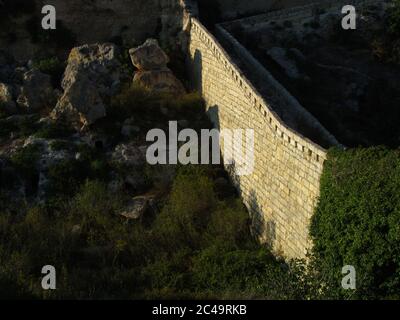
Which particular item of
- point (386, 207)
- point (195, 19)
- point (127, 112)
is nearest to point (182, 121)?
point (127, 112)

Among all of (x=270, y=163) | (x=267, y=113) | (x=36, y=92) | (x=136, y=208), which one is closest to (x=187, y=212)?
(x=136, y=208)

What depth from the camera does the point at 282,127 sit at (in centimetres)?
1359

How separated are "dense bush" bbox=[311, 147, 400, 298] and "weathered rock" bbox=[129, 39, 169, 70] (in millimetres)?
9446

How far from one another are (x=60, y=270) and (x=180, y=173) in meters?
4.39

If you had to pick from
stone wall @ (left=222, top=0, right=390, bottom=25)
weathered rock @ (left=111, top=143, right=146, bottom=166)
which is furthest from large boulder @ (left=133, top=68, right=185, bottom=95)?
stone wall @ (left=222, top=0, right=390, bottom=25)

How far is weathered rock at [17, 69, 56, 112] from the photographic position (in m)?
19.0

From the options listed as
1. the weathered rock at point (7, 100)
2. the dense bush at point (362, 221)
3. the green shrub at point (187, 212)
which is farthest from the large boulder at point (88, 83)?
the dense bush at point (362, 221)

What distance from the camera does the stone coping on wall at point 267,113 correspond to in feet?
40.3

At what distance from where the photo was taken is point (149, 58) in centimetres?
1978

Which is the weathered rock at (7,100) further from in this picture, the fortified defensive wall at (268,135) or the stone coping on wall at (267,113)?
the stone coping on wall at (267,113)

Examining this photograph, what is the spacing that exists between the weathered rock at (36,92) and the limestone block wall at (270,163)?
16.7 feet

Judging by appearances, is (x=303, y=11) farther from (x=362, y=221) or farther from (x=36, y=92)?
(x=362, y=221)

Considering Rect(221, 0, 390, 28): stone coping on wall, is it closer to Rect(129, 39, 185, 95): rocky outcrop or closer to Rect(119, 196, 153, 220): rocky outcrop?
Rect(129, 39, 185, 95): rocky outcrop
